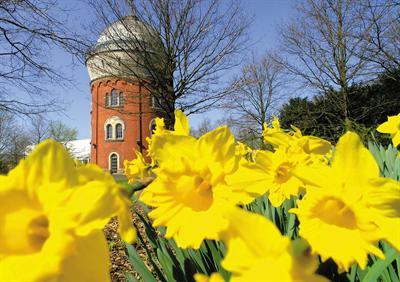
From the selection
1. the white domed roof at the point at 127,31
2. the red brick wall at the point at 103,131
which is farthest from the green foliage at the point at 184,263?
the red brick wall at the point at 103,131

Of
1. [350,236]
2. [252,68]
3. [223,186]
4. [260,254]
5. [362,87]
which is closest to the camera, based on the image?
[260,254]

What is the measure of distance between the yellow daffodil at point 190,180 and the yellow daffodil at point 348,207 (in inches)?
5.2

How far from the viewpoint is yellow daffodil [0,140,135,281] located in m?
0.34

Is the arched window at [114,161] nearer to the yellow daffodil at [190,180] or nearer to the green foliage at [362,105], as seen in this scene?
the green foliage at [362,105]

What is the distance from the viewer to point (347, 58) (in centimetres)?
1070

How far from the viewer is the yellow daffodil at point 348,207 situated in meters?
0.41

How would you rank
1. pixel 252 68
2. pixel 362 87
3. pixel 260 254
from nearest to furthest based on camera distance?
1. pixel 260 254
2. pixel 362 87
3. pixel 252 68

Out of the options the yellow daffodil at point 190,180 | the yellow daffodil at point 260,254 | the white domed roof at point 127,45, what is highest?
the white domed roof at point 127,45

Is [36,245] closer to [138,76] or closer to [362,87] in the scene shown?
[138,76]

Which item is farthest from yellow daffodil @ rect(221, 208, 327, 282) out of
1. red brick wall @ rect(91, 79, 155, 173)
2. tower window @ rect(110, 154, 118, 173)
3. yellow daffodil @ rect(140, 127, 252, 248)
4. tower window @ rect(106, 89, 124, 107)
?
tower window @ rect(110, 154, 118, 173)

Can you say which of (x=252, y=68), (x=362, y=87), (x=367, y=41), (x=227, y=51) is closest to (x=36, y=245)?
(x=227, y=51)

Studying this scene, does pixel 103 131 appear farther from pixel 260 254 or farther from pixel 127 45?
pixel 260 254

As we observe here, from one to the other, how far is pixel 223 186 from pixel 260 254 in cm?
24

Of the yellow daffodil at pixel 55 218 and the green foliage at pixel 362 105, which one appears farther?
the green foliage at pixel 362 105
